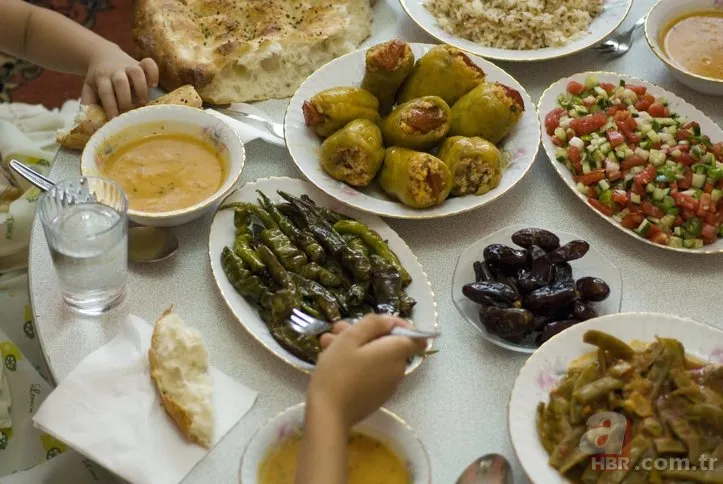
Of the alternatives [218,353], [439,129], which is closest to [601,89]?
[439,129]

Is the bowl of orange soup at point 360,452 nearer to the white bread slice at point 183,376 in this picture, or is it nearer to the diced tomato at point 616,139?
the white bread slice at point 183,376

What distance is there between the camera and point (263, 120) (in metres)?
1.70

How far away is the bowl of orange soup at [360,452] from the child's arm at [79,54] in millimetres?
878

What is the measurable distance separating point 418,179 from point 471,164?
133mm

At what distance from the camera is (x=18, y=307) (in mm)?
1733

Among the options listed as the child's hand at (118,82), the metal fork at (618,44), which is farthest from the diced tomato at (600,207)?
the child's hand at (118,82)

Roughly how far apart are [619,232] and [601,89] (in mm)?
385

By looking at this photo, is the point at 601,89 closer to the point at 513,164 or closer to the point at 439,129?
the point at 513,164

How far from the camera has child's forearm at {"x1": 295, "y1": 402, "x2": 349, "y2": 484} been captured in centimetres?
98

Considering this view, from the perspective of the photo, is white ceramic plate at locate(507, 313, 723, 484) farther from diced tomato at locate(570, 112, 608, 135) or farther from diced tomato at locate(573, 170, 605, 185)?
diced tomato at locate(570, 112, 608, 135)

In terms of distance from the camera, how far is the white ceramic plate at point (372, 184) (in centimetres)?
149

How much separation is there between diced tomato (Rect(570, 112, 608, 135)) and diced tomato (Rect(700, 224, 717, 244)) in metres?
0.33

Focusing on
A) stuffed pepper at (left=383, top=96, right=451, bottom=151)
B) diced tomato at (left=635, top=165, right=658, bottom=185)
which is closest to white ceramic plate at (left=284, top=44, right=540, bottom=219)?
stuffed pepper at (left=383, top=96, right=451, bottom=151)

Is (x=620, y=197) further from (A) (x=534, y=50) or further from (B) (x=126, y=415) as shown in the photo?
(B) (x=126, y=415)
